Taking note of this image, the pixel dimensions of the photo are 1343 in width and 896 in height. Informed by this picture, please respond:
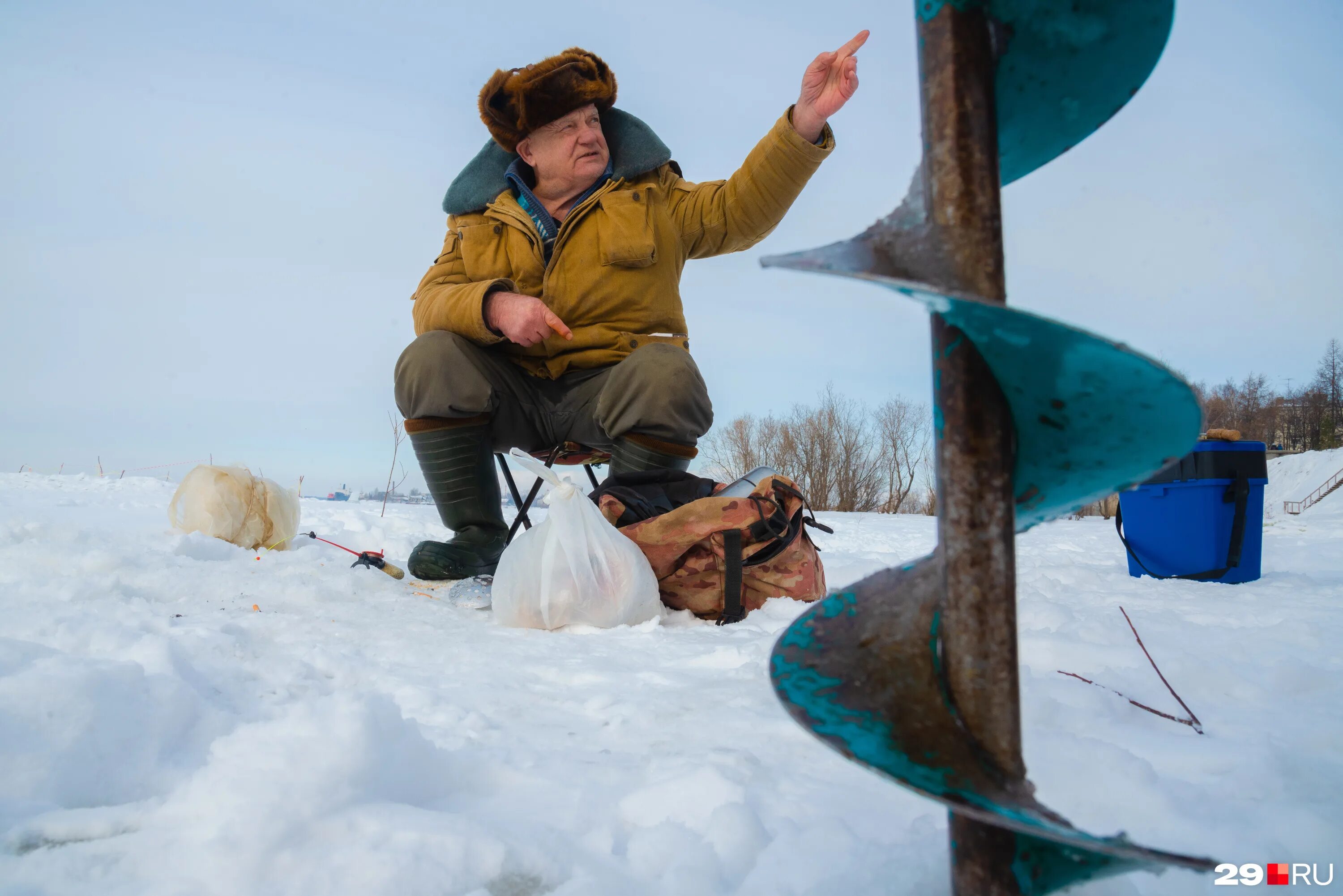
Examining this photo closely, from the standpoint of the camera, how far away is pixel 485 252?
2875 mm

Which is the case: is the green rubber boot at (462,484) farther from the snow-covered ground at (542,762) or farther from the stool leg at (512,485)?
the snow-covered ground at (542,762)

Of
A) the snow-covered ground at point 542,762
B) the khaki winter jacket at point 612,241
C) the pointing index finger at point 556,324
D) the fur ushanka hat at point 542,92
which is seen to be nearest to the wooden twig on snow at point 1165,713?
the snow-covered ground at point 542,762

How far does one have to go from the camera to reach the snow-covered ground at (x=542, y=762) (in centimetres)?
62

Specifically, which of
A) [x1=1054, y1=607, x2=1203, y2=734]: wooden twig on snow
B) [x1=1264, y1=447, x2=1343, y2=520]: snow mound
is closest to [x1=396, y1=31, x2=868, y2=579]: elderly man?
[x1=1054, y1=607, x2=1203, y2=734]: wooden twig on snow

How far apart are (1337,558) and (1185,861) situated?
4.64 metres

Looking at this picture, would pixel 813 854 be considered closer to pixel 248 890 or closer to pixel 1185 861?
pixel 1185 861

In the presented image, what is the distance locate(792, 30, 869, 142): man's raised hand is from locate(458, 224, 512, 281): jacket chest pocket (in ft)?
4.05

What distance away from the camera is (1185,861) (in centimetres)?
36

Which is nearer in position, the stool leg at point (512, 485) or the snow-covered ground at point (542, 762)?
the snow-covered ground at point (542, 762)

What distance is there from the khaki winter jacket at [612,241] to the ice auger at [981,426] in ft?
7.35

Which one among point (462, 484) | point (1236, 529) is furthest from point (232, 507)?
point (1236, 529)

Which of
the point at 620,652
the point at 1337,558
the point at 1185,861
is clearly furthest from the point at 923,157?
the point at 1337,558

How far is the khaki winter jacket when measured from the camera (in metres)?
2.71

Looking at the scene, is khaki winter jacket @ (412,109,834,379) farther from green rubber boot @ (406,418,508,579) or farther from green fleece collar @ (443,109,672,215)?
green rubber boot @ (406,418,508,579)
